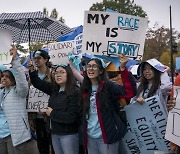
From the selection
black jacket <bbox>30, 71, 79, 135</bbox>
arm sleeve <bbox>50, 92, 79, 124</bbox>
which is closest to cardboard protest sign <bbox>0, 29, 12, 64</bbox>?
black jacket <bbox>30, 71, 79, 135</bbox>

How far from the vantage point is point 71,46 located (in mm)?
5484

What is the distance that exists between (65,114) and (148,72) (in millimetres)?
1106

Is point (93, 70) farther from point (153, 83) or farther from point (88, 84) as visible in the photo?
point (153, 83)

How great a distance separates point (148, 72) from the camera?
13.5 ft

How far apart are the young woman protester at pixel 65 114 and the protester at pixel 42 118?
1.74ft

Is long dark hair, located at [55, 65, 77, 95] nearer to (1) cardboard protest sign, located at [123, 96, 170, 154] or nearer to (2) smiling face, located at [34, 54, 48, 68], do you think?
(2) smiling face, located at [34, 54, 48, 68]

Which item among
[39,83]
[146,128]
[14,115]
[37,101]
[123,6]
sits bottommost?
[146,128]

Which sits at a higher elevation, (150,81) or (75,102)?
(150,81)

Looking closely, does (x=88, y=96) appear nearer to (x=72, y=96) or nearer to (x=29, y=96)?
→ (x=72, y=96)

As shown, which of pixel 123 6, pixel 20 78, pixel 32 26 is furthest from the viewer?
pixel 123 6

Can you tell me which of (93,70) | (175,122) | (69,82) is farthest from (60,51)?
(175,122)

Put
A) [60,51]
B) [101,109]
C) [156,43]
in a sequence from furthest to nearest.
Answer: [156,43]
[60,51]
[101,109]

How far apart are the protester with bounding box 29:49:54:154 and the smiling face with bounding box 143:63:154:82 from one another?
1.27 meters

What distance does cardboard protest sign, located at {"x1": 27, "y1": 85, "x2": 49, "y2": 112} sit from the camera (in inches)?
179
